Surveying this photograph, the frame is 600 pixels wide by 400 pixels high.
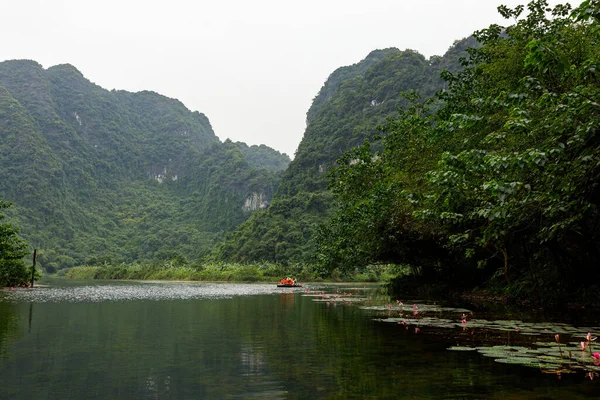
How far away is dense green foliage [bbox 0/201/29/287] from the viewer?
104ft

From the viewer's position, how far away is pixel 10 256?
33.3m

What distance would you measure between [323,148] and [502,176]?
412 feet

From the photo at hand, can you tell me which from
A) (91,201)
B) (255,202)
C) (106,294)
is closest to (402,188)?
(106,294)

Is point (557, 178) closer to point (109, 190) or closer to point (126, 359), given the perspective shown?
point (126, 359)

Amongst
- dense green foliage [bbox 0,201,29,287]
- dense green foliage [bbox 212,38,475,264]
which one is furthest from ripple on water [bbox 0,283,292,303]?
dense green foliage [bbox 212,38,475,264]

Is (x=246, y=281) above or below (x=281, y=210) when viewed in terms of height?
below

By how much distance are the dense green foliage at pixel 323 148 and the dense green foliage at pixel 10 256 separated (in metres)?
49.4

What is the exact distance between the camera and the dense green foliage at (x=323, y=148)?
9762 cm

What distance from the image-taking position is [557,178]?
845 centimetres

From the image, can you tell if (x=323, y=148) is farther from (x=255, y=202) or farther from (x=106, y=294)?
(x=106, y=294)

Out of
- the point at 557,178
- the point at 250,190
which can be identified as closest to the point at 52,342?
the point at 557,178

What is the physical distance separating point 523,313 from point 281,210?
97764 mm

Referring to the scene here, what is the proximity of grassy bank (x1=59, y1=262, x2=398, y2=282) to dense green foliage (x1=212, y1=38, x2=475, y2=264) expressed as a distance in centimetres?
930

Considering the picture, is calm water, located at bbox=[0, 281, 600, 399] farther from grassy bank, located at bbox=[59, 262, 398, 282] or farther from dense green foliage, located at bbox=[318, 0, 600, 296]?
grassy bank, located at bbox=[59, 262, 398, 282]
